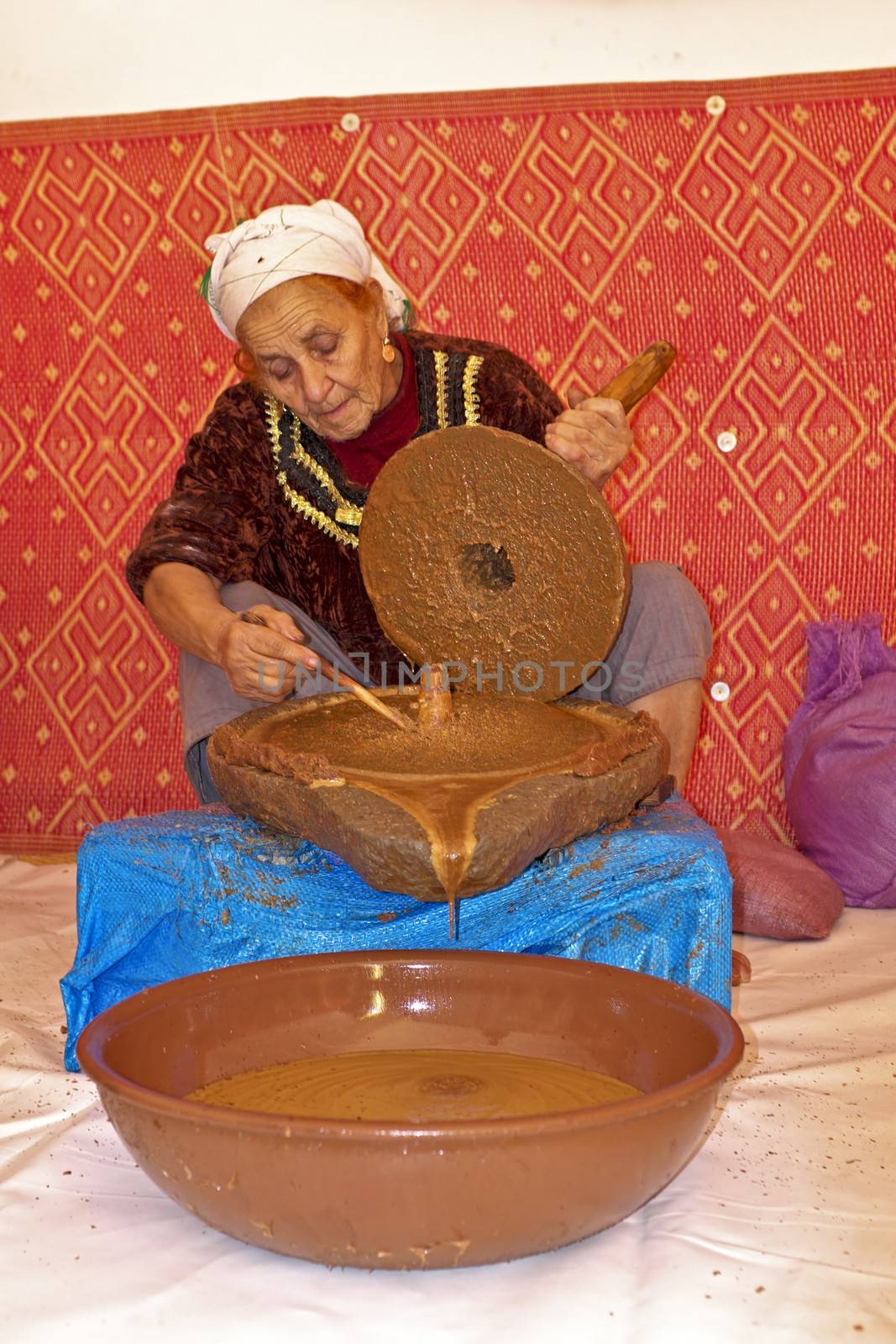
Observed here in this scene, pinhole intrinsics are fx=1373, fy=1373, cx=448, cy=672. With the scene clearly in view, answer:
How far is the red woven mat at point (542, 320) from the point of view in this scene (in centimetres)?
325

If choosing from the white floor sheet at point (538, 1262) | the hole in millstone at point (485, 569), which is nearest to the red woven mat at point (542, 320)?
the hole in millstone at point (485, 569)

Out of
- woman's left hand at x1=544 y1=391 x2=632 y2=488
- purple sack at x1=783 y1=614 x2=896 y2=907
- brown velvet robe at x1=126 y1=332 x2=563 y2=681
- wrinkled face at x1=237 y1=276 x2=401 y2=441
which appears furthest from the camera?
purple sack at x1=783 y1=614 x2=896 y2=907

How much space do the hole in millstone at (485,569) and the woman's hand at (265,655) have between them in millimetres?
301

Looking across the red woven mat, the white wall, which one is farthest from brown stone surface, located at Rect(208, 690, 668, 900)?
the white wall

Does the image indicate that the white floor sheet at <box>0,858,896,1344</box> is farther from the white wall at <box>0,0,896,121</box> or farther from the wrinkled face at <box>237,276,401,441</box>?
the white wall at <box>0,0,896,121</box>

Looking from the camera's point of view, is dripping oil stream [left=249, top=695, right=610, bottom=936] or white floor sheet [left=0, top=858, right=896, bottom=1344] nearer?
white floor sheet [left=0, top=858, right=896, bottom=1344]

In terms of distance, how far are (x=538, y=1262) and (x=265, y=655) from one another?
3.43 ft

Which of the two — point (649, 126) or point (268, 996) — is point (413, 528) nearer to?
point (268, 996)

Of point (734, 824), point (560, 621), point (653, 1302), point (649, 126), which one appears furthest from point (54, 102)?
point (653, 1302)

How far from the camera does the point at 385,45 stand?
337 centimetres

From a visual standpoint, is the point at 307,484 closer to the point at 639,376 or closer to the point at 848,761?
the point at 639,376

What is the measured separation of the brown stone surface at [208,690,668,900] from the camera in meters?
1.62

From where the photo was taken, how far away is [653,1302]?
1.31 m

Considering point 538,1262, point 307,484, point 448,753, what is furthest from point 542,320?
point 538,1262
